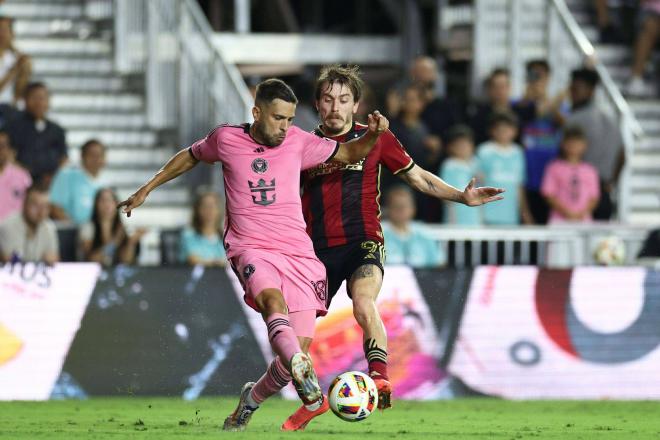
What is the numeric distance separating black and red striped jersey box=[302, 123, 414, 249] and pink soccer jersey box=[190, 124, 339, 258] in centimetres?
61

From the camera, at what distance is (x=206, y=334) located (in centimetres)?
1294

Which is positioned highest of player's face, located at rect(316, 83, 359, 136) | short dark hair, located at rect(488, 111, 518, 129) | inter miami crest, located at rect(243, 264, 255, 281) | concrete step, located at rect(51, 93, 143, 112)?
player's face, located at rect(316, 83, 359, 136)

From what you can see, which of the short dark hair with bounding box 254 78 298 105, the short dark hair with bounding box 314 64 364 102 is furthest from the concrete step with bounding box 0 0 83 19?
the short dark hair with bounding box 254 78 298 105

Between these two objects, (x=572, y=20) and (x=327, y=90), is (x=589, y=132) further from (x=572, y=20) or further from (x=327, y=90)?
(x=327, y=90)

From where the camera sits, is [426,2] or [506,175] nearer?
[506,175]

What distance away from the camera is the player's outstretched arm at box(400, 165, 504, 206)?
998cm

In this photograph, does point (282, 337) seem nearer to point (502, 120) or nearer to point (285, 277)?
point (285, 277)

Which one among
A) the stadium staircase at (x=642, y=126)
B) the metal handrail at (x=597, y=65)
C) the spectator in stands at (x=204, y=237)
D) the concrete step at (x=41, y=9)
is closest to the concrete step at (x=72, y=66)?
the concrete step at (x=41, y=9)

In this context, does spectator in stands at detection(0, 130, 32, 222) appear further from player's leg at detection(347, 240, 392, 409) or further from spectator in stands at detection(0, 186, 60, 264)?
player's leg at detection(347, 240, 392, 409)

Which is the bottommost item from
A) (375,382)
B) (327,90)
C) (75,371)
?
(75,371)

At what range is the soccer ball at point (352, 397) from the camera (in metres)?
9.26

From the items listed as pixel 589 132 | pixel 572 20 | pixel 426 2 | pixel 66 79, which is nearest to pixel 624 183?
pixel 589 132

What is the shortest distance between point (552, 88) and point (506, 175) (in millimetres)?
3013

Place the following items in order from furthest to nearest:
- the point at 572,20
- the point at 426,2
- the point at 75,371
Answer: the point at 426,2, the point at 572,20, the point at 75,371
